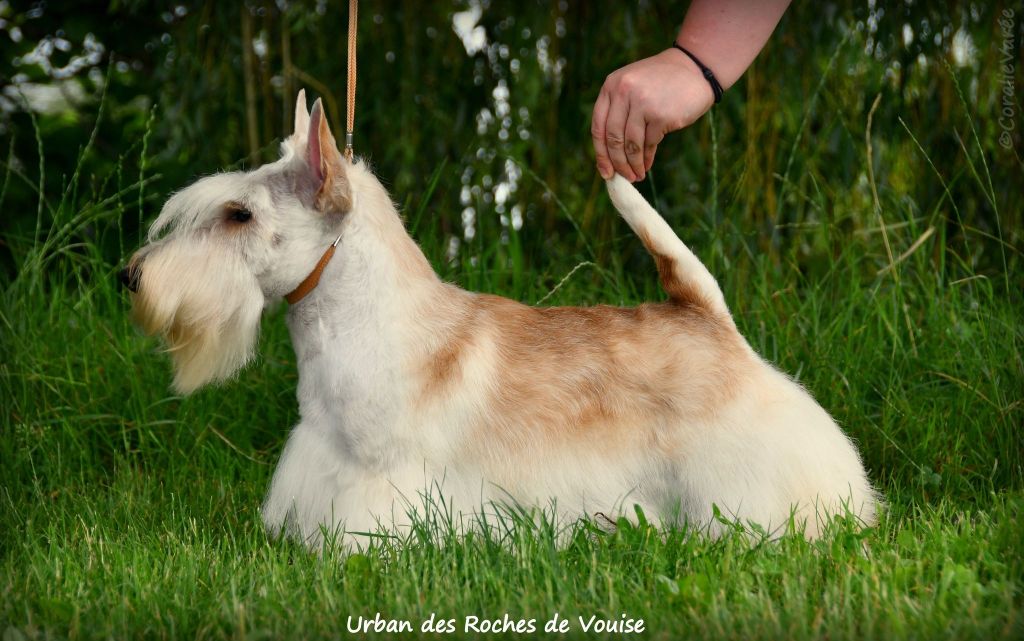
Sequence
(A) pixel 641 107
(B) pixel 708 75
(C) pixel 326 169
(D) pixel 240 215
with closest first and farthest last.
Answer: (C) pixel 326 169
(D) pixel 240 215
(A) pixel 641 107
(B) pixel 708 75

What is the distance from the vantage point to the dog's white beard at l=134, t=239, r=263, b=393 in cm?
299

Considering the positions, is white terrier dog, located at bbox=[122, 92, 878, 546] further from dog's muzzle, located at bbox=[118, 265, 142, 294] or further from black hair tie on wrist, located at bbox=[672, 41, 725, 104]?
black hair tie on wrist, located at bbox=[672, 41, 725, 104]

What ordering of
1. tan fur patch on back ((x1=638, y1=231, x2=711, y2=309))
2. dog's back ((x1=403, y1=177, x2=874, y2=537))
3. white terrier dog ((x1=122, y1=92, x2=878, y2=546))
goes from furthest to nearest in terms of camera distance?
tan fur patch on back ((x1=638, y1=231, x2=711, y2=309)) < dog's back ((x1=403, y1=177, x2=874, y2=537)) < white terrier dog ((x1=122, y1=92, x2=878, y2=546))

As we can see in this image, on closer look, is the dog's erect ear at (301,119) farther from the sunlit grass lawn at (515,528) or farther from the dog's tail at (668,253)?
the sunlit grass lawn at (515,528)

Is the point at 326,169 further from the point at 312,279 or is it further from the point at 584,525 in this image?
the point at 584,525

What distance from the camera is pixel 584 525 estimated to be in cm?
310

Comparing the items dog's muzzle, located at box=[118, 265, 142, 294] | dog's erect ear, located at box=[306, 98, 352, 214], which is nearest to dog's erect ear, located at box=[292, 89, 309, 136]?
dog's erect ear, located at box=[306, 98, 352, 214]

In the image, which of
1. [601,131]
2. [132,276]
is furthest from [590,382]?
[132,276]

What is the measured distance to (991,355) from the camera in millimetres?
4074

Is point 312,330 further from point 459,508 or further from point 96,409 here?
point 96,409

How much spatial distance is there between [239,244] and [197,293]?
0.59 feet

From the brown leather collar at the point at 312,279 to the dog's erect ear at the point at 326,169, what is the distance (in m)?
0.12

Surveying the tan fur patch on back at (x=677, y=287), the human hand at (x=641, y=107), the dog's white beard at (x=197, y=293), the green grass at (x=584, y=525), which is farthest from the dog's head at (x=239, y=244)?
the tan fur patch on back at (x=677, y=287)

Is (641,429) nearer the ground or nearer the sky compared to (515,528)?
nearer the sky
